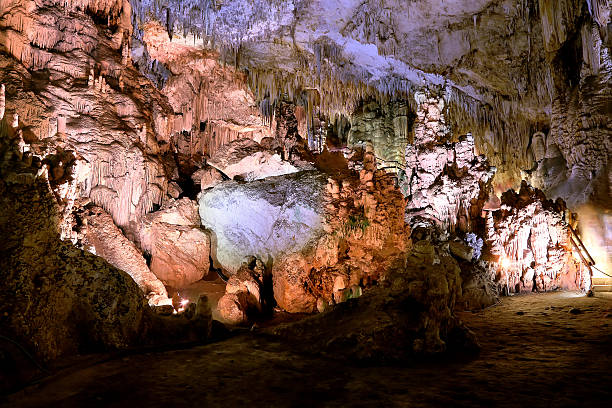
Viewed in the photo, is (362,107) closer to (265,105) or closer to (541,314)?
(265,105)

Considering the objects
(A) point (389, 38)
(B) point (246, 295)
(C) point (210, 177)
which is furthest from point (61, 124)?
(A) point (389, 38)

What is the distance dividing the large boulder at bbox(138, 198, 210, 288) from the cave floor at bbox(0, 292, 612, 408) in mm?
8871

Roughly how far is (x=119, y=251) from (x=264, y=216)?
4.53m

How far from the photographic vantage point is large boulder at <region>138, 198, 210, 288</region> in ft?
44.0

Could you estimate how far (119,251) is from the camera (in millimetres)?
11867

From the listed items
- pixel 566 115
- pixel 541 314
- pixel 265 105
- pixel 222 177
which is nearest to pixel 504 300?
pixel 541 314

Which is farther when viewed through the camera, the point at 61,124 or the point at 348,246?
the point at 348,246

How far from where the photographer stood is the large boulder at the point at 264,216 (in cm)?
1242

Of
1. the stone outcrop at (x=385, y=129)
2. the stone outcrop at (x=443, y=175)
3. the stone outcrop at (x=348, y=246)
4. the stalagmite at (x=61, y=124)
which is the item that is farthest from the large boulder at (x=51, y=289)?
the stone outcrop at (x=385, y=129)

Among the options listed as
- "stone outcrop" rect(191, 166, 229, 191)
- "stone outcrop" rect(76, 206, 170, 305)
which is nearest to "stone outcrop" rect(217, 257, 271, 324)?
"stone outcrop" rect(76, 206, 170, 305)

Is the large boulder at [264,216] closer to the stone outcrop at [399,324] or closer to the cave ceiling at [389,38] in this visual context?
the cave ceiling at [389,38]

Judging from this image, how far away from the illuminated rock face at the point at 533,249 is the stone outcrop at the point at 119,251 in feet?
31.6

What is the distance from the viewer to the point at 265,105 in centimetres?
1694

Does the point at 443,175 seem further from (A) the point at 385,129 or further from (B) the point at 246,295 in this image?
(B) the point at 246,295
